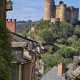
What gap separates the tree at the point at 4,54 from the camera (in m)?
8.93

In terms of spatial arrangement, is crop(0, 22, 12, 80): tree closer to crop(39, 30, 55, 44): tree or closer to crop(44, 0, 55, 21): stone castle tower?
crop(39, 30, 55, 44): tree

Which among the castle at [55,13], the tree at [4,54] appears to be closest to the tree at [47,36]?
the castle at [55,13]

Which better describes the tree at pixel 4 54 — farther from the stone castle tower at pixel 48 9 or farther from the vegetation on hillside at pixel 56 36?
the stone castle tower at pixel 48 9

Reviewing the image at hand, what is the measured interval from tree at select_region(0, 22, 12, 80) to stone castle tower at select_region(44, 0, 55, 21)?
18079cm

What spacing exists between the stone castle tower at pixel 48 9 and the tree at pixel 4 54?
181 meters

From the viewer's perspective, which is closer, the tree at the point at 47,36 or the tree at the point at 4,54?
the tree at the point at 4,54

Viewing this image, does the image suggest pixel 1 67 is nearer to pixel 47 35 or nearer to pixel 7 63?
pixel 7 63

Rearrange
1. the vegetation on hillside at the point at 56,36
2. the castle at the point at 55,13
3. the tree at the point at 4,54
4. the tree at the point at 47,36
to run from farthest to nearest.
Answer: the castle at the point at 55,13, the tree at the point at 47,36, the vegetation on hillside at the point at 56,36, the tree at the point at 4,54

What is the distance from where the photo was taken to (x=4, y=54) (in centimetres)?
934

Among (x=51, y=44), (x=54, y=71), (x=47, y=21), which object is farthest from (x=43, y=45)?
(x=54, y=71)

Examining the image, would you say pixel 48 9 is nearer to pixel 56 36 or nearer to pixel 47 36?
pixel 56 36

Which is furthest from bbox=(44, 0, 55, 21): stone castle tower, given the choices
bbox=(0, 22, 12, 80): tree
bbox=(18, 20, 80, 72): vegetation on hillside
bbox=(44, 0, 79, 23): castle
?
bbox=(0, 22, 12, 80): tree

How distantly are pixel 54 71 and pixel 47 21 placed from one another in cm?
12553

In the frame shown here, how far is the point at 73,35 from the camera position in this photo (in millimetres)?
194000
